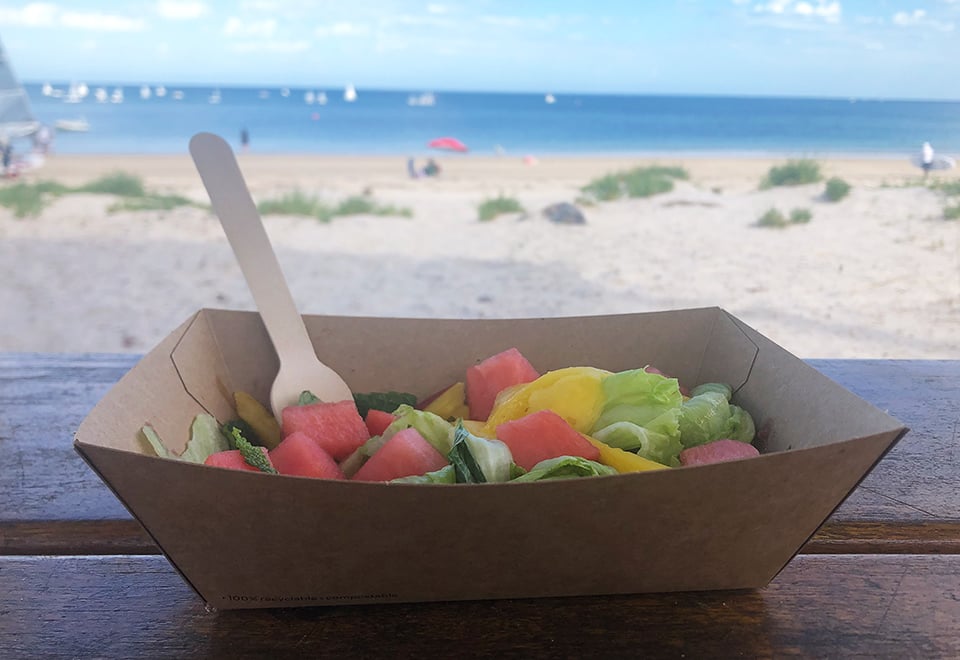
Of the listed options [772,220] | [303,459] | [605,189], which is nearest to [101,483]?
[303,459]

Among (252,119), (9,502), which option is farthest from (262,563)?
(252,119)

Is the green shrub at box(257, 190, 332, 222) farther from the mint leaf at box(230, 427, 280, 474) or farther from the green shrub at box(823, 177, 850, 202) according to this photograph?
the mint leaf at box(230, 427, 280, 474)

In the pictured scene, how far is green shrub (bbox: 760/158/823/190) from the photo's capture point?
8938mm

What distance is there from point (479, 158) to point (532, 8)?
12.4 meters

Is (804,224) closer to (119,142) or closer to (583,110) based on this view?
(119,142)

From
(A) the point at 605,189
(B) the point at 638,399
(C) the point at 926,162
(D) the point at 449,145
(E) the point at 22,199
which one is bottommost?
(E) the point at 22,199

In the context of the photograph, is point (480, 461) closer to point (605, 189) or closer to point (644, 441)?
point (644, 441)

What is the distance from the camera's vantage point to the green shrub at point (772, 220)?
7.12m

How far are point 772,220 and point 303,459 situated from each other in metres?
7.03

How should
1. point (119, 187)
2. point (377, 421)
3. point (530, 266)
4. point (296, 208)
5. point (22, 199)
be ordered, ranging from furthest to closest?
point (119, 187), point (22, 199), point (296, 208), point (530, 266), point (377, 421)

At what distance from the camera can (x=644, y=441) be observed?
2.39ft

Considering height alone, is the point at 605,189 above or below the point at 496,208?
above

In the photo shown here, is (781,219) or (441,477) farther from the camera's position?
(781,219)

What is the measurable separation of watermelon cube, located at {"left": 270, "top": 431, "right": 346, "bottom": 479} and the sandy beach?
9.92 feet
